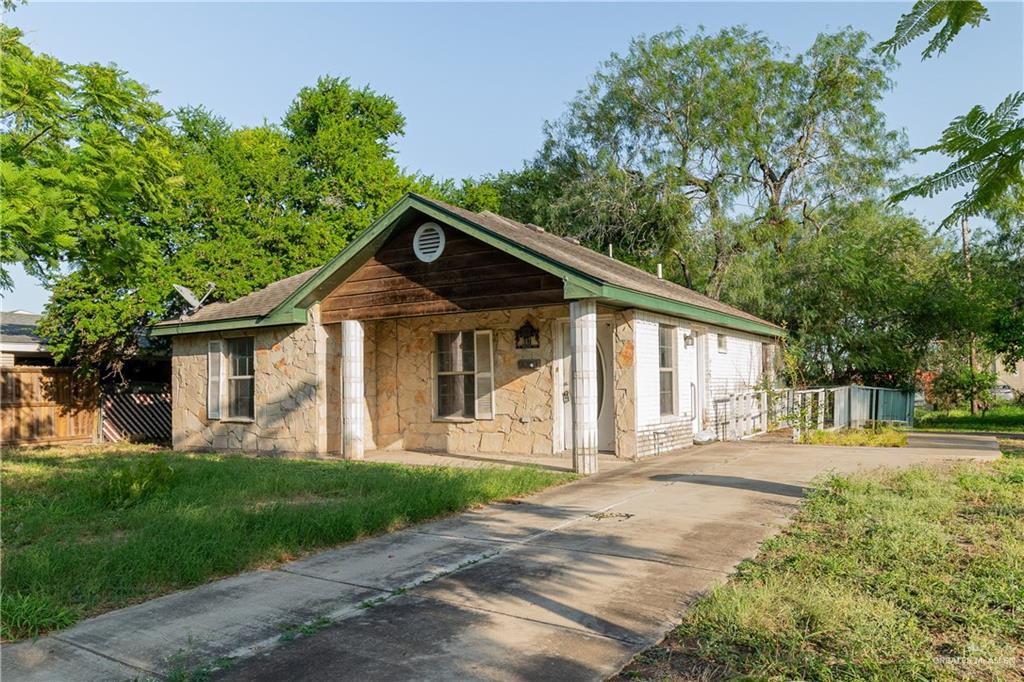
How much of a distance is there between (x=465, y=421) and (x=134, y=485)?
6694 mm

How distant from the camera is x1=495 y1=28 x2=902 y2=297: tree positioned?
2811 cm

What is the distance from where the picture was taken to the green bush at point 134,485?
27.6 ft

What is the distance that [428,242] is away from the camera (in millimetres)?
12758

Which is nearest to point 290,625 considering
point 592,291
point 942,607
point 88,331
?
point 942,607

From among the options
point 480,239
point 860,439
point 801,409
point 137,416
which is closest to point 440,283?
point 480,239

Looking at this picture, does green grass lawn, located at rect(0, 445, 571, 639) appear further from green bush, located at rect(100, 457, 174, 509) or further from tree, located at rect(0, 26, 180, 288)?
tree, located at rect(0, 26, 180, 288)

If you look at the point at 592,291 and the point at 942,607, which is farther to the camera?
the point at 592,291

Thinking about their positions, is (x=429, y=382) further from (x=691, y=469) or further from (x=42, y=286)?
(x=42, y=286)

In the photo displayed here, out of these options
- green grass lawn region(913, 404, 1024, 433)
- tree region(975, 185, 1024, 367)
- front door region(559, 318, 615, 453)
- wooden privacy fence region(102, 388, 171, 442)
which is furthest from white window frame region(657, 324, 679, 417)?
wooden privacy fence region(102, 388, 171, 442)

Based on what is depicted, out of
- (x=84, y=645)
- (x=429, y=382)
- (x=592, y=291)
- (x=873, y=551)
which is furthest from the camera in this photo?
(x=429, y=382)

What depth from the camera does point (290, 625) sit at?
4.70 m

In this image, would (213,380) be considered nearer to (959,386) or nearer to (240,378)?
(240,378)

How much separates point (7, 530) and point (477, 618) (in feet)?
17.8

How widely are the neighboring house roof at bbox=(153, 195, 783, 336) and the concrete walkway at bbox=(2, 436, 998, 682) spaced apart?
12.8 ft
